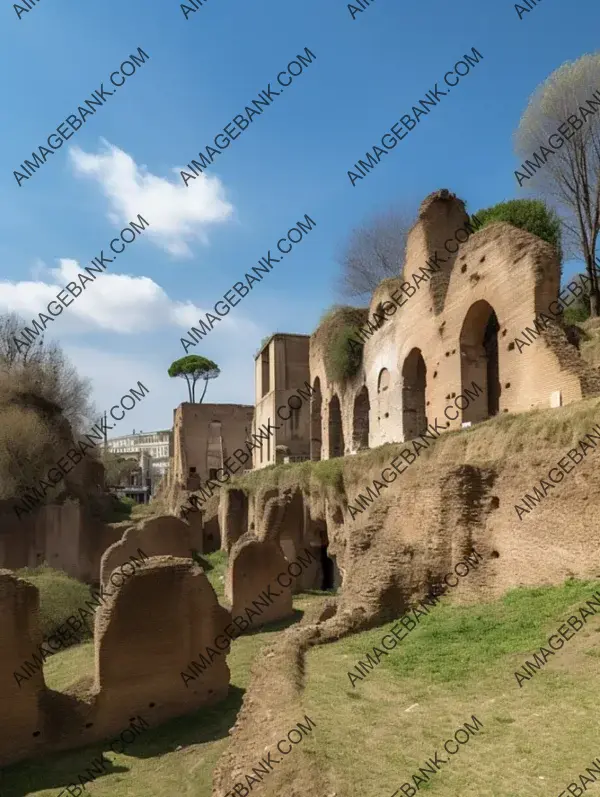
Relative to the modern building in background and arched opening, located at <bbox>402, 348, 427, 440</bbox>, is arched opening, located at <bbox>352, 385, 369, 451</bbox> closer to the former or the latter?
arched opening, located at <bbox>402, 348, 427, 440</bbox>

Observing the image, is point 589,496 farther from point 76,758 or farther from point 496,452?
point 76,758

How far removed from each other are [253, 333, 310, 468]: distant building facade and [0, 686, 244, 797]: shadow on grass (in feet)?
56.9

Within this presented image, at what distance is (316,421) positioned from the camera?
2594cm

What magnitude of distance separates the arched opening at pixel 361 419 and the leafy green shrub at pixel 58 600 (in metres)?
9.72

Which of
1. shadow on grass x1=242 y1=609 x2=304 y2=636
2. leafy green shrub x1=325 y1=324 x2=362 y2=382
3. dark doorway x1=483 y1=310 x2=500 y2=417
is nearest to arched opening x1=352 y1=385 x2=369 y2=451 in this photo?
leafy green shrub x1=325 y1=324 x2=362 y2=382

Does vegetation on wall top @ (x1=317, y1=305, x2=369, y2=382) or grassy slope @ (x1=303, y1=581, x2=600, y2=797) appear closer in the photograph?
grassy slope @ (x1=303, y1=581, x2=600, y2=797)

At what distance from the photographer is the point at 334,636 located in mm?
8156

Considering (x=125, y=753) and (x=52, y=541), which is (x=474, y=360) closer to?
(x=125, y=753)

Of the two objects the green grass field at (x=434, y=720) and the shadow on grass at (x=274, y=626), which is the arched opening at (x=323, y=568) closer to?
the shadow on grass at (x=274, y=626)

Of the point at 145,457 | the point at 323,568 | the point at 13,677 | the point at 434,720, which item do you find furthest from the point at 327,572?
the point at 145,457

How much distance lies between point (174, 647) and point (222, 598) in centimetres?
689

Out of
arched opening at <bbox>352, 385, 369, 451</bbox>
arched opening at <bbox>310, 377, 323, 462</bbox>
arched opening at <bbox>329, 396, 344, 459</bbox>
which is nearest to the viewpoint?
arched opening at <bbox>352, 385, 369, 451</bbox>

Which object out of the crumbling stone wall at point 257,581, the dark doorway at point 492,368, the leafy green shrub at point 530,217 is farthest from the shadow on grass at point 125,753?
the leafy green shrub at point 530,217

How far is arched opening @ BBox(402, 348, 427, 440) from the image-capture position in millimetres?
17703
